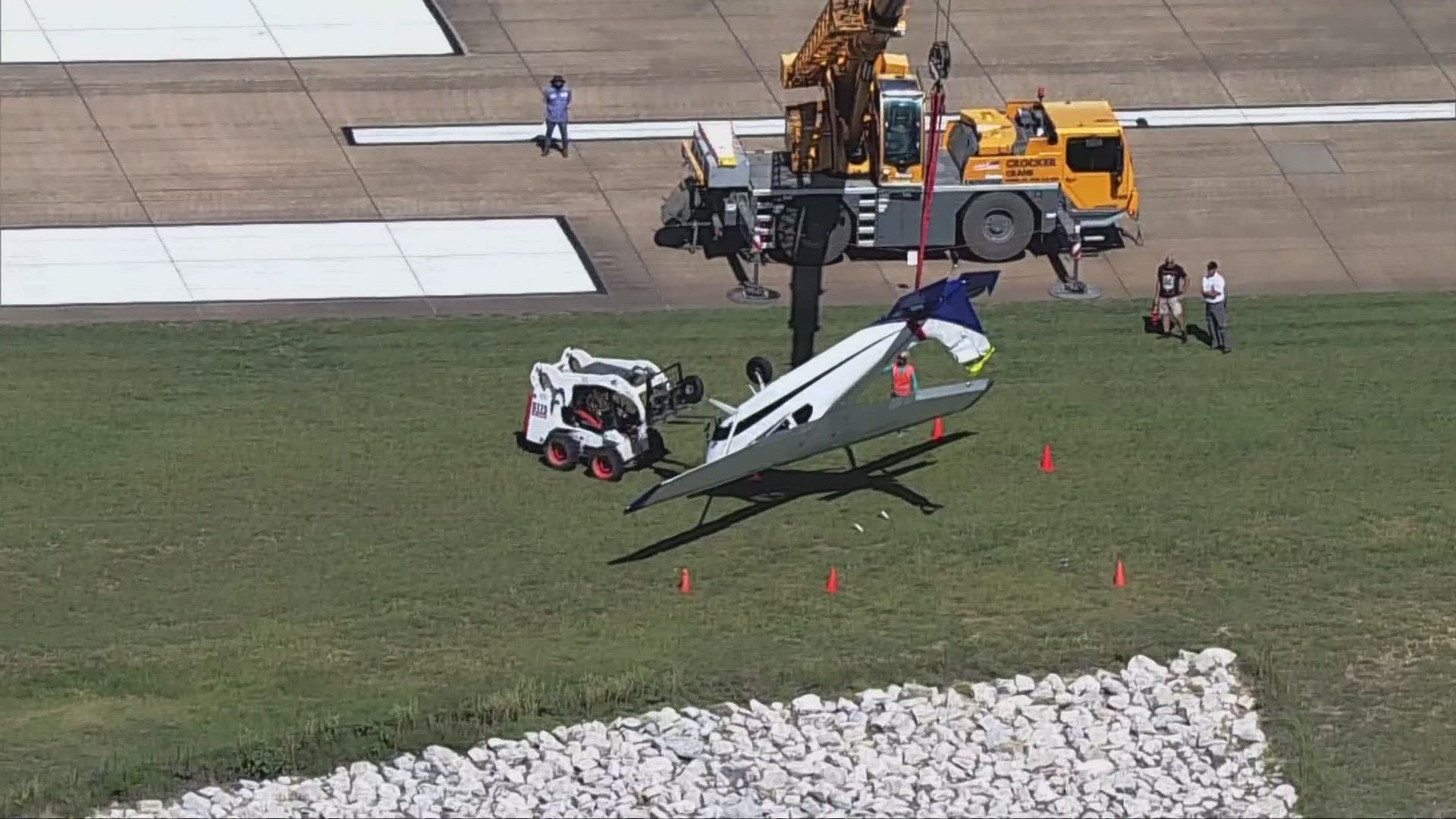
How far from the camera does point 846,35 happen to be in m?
38.9

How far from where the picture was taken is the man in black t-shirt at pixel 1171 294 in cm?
3734

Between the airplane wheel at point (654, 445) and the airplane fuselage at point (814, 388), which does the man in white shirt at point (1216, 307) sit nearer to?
the airplane fuselage at point (814, 388)

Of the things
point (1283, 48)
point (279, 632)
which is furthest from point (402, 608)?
point (1283, 48)

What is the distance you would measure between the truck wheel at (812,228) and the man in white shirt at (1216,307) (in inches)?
251

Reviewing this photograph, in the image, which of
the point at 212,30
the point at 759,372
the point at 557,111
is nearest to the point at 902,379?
the point at 759,372

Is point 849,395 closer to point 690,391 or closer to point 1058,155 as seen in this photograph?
point 690,391

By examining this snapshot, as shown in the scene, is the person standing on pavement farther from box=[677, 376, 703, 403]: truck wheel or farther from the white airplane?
the white airplane

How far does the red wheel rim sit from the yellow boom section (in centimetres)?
923

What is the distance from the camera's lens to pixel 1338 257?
4200 centimetres

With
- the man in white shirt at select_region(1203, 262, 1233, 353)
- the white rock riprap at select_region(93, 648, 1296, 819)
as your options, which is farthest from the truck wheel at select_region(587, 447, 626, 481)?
the man in white shirt at select_region(1203, 262, 1233, 353)

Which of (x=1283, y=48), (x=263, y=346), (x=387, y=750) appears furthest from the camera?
(x=1283, y=48)

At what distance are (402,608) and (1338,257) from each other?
1984 centimetres

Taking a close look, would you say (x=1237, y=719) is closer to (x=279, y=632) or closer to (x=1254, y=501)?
(x=1254, y=501)

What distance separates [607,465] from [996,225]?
1131 cm
